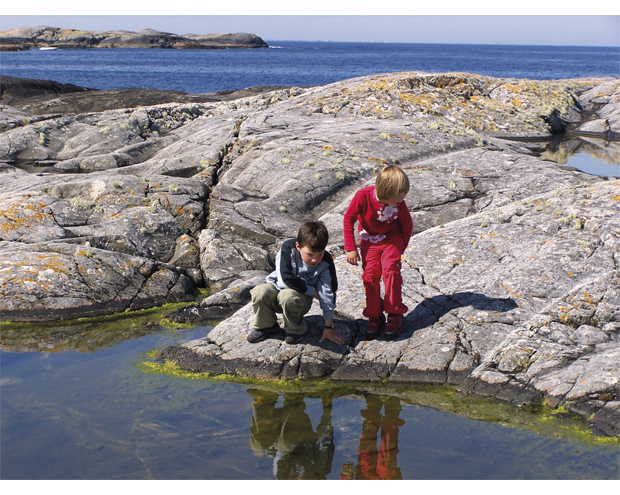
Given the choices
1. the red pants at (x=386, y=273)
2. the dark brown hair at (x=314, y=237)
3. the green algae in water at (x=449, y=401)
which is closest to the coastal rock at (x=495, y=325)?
the green algae in water at (x=449, y=401)

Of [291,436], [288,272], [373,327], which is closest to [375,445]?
[291,436]

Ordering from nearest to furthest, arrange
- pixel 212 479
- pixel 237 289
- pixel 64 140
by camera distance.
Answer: pixel 212 479
pixel 237 289
pixel 64 140

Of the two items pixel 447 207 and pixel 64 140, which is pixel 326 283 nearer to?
pixel 447 207

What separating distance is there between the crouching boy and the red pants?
0.53 m

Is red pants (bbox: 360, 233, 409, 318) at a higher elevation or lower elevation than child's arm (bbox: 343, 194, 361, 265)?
lower

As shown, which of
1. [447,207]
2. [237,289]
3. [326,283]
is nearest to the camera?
[326,283]

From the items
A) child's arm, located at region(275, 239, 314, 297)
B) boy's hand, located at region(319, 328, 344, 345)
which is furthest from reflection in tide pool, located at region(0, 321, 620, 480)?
child's arm, located at region(275, 239, 314, 297)

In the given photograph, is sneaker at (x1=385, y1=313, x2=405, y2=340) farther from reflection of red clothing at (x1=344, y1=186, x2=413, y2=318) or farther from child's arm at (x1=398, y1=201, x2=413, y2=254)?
child's arm at (x1=398, y1=201, x2=413, y2=254)

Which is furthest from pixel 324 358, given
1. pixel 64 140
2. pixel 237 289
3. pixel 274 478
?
pixel 64 140

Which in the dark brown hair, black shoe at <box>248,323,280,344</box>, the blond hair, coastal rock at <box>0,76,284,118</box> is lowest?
black shoe at <box>248,323,280,344</box>

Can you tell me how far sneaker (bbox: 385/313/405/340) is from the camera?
289 inches

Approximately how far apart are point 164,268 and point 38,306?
93.9 inches

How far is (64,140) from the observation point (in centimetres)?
1952

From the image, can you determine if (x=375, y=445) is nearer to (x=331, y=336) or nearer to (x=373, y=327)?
(x=331, y=336)
